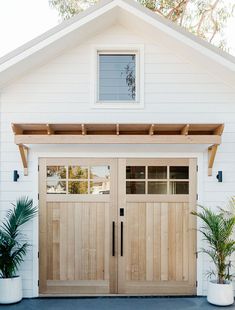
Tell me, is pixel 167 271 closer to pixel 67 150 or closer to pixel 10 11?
pixel 67 150

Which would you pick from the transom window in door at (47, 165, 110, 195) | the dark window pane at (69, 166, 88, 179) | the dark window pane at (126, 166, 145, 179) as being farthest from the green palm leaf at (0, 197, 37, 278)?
the dark window pane at (126, 166, 145, 179)

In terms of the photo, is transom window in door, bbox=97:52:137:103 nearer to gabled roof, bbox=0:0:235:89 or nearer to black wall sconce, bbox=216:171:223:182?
gabled roof, bbox=0:0:235:89

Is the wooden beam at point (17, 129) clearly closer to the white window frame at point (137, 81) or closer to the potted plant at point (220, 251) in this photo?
the white window frame at point (137, 81)

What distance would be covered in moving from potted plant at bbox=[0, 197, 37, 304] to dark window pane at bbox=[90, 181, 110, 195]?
1.00 meters

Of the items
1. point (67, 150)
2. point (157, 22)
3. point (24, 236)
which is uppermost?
point (157, 22)

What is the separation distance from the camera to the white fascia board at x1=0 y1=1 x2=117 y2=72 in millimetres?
5777

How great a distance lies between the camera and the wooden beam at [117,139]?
5.65 m

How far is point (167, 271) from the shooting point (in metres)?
6.26

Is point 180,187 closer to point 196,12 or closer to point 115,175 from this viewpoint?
point 115,175

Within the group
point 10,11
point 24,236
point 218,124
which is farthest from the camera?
point 10,11

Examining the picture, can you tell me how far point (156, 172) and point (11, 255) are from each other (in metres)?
2.60

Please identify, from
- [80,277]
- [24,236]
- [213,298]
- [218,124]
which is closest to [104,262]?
[80,277]

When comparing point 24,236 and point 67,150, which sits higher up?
point 67,150

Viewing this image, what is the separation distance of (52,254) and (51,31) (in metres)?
3.51
